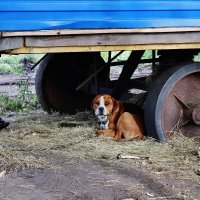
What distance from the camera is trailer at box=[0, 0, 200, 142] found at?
18.7 feet

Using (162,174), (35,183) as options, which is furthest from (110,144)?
(35,183)

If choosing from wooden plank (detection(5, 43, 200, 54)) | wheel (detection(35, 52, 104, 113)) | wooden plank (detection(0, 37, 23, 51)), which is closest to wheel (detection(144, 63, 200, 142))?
wooden plank (detection(5, 43, 200, 54))

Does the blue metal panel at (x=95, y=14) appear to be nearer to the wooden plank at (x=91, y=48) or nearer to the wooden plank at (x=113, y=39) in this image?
the wooden plank at (x=113, y=39)

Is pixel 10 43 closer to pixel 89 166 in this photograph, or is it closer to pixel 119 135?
pixel 89 166

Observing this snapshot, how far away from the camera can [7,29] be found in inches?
220

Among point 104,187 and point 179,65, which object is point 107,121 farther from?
point 104,187

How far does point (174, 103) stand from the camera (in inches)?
271

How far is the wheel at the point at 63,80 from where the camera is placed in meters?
9.02

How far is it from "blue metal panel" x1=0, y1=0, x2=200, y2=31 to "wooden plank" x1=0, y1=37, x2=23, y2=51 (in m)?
0.13

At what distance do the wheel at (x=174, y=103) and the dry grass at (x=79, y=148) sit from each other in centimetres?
17

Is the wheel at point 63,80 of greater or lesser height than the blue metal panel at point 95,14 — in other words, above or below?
below

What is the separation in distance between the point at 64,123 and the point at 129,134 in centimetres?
134

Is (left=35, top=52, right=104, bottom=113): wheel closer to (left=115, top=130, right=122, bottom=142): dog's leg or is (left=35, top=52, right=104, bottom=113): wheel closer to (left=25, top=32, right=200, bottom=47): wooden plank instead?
(left=115, top=130, right=122, bottom=142): dog's leg

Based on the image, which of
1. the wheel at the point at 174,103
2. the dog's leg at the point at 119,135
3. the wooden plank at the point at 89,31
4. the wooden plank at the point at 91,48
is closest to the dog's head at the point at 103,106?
the dog's leg at the point at 119,135
